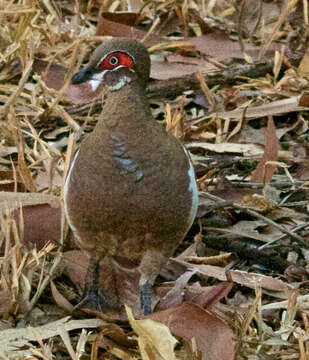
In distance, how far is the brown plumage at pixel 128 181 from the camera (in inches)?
109

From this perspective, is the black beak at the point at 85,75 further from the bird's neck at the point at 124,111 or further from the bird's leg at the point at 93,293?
the bird's leg at the point at 93,293

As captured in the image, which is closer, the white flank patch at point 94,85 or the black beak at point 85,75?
the black beak at point 85,75

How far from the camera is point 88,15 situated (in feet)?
16.1

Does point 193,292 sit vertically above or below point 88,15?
below

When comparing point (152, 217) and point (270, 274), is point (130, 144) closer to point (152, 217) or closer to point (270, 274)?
point (152, 217)

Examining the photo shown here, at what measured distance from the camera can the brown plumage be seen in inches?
109

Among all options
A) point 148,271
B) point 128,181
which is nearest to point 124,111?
point 128,181

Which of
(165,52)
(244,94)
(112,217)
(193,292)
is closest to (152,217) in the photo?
(112,217)

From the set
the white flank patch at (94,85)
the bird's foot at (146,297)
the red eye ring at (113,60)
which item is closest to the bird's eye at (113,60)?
the red eye ring at (113,60)

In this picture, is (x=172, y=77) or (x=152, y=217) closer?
(x=152, y=217)

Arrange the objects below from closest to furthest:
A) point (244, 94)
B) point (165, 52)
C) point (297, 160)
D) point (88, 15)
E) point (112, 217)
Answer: point (112, 217), point (297, 160), point (244, 94), point (165, 52), point (88, 15)

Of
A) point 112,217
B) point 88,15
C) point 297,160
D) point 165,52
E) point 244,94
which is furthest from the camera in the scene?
point 88,15

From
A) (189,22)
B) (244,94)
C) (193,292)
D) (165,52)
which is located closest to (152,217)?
(193,292)

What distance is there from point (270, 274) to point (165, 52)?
181 centimetres
